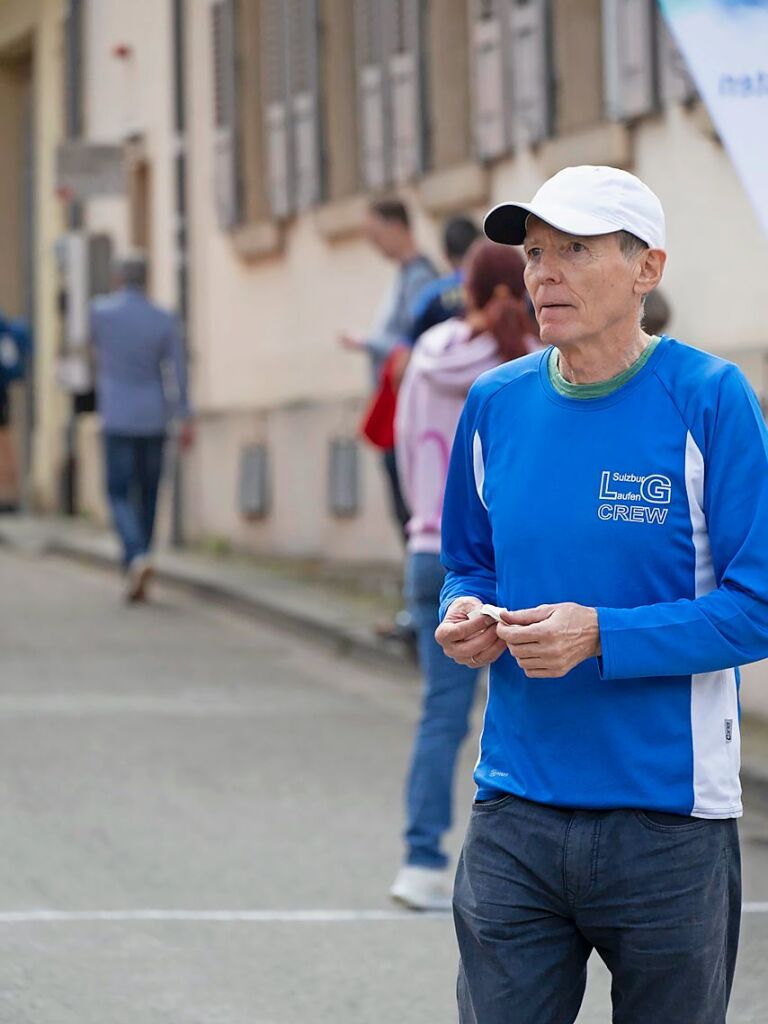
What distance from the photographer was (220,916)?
6375mm

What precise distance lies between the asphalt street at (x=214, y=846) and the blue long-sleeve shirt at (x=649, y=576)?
212 centimetres

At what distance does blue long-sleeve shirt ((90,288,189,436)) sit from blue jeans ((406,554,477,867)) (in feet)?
27.1

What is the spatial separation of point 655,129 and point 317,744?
11.8ft

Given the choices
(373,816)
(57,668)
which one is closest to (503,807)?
(373,816)

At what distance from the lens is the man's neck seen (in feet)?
11.4

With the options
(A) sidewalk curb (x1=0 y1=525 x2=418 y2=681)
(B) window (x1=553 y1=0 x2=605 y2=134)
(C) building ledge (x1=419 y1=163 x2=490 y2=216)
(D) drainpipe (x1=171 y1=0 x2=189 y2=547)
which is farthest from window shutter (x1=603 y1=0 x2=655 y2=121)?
(D) drainpipe (x1=171 y1=0 x2=189 y2=547)

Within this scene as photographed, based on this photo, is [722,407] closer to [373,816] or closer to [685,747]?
[685,747]

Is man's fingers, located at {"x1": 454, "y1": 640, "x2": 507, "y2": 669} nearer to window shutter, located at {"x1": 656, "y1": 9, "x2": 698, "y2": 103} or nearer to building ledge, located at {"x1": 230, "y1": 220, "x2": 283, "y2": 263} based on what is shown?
window shutter, located at {"x1": 656, "y1": 9, "x2": 698, "y2": 103}

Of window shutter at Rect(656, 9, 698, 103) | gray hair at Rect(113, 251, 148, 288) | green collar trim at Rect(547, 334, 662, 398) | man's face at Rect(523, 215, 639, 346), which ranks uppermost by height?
window shutter at Rect(656, 9, 698, 103)


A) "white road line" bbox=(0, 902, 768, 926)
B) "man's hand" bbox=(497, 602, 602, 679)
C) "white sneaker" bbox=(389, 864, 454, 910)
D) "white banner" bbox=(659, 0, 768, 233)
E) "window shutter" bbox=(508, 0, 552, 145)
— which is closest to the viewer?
"man's hand" bbox=(497, 602, 602, 679)

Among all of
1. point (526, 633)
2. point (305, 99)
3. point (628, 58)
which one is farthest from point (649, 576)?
point (305, 99)

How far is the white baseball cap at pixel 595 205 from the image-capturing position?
340 cm

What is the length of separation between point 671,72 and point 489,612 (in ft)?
25.6

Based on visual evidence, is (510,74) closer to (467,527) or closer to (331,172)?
(331,172)
